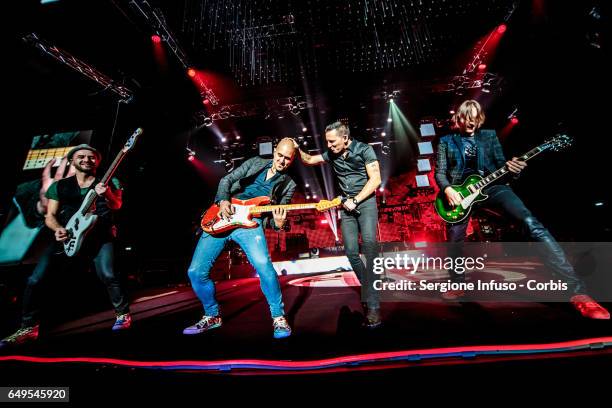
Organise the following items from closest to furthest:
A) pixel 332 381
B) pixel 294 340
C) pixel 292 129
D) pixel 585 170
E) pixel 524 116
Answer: pixel 332 381, pixel 294 340, pixel 585 170, pixel 524 116, pixel 292 129

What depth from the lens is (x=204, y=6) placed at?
13.4 feet

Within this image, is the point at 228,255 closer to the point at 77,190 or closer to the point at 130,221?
the point at 130,221

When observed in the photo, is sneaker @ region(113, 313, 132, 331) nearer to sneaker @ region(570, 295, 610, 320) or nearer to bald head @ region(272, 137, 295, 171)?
bald head @ region(272, 137, 295, 171)

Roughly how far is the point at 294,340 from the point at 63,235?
3.33 m

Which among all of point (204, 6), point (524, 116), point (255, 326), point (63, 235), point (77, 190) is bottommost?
point (255, 326)

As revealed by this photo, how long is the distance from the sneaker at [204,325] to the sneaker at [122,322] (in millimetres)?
1107

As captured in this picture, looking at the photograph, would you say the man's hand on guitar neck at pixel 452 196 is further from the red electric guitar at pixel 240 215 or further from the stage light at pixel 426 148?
the stage light at pixel 426 148

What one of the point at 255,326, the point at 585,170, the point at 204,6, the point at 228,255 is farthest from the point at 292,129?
the point at 585,170

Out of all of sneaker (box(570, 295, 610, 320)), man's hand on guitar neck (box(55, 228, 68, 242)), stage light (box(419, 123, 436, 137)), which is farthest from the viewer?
stage light (box(419, 123, 436, 137))

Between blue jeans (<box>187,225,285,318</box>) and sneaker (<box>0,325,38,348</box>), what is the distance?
86.5 inches

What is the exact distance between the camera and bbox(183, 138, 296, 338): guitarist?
2240 mm

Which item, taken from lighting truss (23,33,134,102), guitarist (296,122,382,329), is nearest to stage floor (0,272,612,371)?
guitarist (296,122,382,329)

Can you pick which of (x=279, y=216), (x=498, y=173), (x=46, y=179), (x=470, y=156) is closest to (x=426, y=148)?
(x=470, y=156)

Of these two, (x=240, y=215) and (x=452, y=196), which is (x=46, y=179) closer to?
(x=240, y=215)
